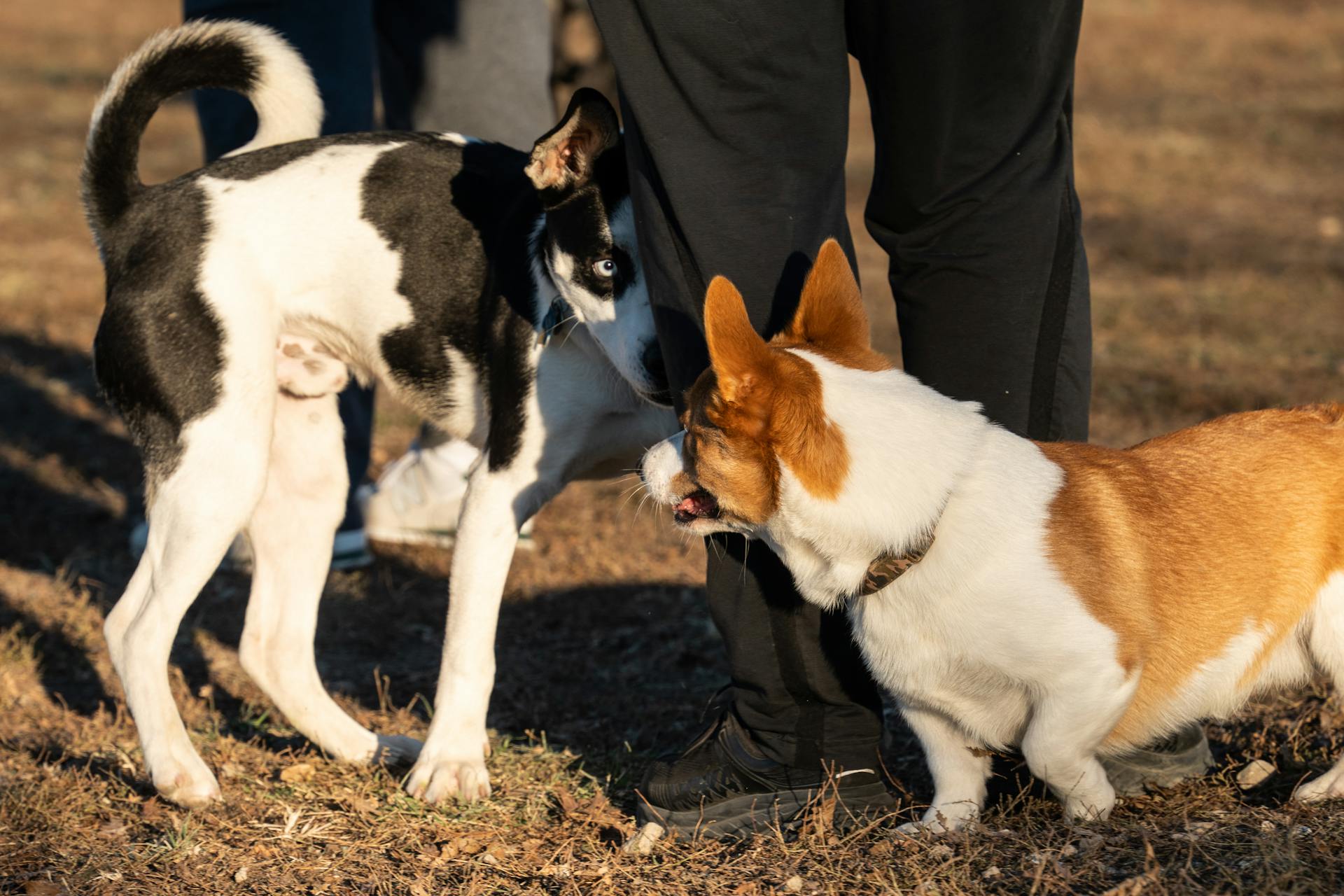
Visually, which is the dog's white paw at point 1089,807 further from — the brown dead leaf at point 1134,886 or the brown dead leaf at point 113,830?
the brown dead leaf at point 113,830

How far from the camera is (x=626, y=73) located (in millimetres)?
2621

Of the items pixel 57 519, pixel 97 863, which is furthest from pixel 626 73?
pixel 57 519

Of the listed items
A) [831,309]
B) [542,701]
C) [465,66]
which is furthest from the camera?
[465,66]

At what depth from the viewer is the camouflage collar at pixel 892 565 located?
8.29ft

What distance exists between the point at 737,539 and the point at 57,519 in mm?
3903

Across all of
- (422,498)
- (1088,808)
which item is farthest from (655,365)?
(422,498)

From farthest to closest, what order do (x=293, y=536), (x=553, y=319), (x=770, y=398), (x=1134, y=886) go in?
1. (x=293, y=536)
2. (x=553, y=319)
3. (x=770, y=398)
4. (x=1134, y=886)

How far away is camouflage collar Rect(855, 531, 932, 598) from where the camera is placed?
8.29ft

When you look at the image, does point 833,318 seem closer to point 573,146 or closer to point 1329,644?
point 573,146

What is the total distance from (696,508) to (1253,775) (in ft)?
4.52

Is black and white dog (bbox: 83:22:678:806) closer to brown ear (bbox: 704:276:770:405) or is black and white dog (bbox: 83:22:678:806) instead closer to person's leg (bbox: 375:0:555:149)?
brown ear (bbox: 704:276:770:405)

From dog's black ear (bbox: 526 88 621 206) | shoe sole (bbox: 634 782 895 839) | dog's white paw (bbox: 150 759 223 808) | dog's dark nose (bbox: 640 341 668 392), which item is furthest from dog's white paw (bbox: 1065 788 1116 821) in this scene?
dog's white paw (bbox: 150 759 223 808)

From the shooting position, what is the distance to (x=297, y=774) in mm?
3369

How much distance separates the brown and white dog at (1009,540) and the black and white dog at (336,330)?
62 cm
